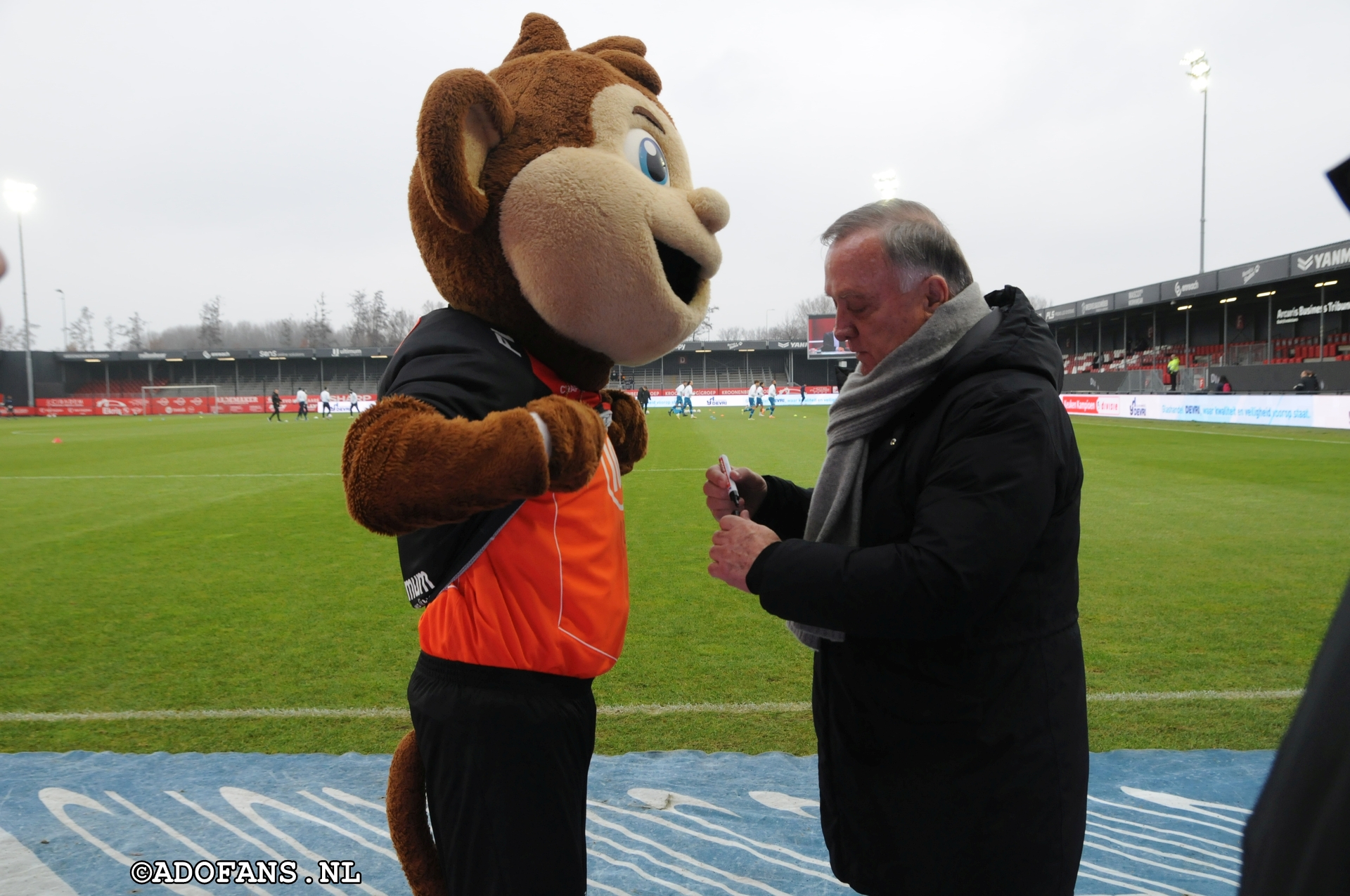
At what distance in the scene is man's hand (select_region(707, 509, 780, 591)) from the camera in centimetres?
166

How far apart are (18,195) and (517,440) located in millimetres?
39028

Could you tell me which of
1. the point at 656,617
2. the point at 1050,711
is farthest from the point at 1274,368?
the point at 1050,711

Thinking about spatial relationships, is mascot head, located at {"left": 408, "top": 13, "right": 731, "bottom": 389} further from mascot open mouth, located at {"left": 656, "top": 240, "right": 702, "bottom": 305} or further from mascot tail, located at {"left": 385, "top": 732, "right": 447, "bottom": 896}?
mascot tail, located at {"left": 385, "top": 732, "right": 447, "bottom": 896}

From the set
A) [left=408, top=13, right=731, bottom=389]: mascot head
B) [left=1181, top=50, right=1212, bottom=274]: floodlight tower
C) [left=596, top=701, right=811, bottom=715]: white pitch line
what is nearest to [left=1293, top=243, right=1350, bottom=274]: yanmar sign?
[left=1181, top=50, right=1212, bottom=274]: floodlight tower

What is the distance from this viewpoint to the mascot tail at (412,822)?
1.92 m

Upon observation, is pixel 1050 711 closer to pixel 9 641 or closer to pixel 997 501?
pixel 997 501

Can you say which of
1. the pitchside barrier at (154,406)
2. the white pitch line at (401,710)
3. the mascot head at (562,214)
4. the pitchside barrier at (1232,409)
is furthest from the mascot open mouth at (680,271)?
the pitchside barrier at (154,406)

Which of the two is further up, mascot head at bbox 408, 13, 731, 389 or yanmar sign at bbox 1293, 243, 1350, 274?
yanmar sign at bbox 1293, 243, 1350, 274

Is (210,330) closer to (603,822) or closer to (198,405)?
(198,405)

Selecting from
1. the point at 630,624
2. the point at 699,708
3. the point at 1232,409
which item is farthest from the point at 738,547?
the point at 1232,409

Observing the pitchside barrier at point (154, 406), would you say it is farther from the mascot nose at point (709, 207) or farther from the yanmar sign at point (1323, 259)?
the mascot nose at point (709, 207)

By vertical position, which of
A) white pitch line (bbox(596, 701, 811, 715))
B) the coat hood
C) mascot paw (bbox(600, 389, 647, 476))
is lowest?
white pitch line (bbox(596, 701, 811, 715))

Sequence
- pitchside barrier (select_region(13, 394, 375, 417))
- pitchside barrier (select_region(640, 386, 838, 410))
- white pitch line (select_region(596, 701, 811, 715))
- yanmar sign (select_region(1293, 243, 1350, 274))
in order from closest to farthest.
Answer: white pitch line (select_region(596, 701, 811, 715))
yanmar sign (select_region(1293, 243, 1350, 274))
pitchside barrier (select_region(640, 386, 838, 410))
pitchside barrier (select_region(13, 394, 375, 417))

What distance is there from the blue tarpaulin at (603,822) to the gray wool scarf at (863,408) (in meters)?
1.20
